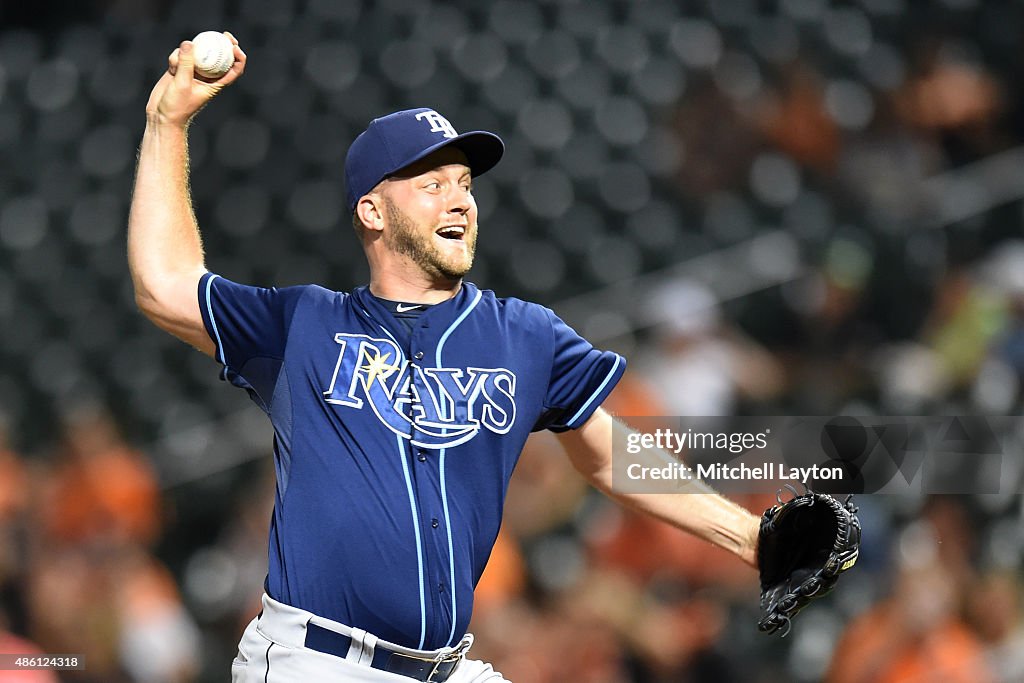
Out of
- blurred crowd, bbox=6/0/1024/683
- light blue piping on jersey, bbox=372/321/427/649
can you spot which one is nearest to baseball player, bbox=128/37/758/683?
light blue piping on jersey, bbox=372/321/427/649

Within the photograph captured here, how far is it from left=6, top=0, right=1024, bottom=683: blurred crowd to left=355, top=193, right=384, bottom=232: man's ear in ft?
7.40

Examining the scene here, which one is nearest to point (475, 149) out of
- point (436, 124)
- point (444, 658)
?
point (436, 124)

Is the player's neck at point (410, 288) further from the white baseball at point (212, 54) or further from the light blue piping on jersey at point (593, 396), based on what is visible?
the white baseball at point (212, 54)

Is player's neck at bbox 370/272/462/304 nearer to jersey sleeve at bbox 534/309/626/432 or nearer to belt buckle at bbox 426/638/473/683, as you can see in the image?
jersey sleeve at bbox 534/309/626/432

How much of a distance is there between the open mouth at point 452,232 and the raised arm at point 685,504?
430mm

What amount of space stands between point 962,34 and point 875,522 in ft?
8.56

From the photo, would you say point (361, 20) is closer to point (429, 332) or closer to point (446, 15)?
point (446, 15)

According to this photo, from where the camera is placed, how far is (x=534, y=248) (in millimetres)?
5887

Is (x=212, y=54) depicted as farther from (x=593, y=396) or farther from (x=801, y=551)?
(x=801, y=551)

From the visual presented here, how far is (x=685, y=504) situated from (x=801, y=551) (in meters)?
0.23

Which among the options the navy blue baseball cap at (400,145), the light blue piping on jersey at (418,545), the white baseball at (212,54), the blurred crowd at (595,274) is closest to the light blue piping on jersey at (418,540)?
the light blue piping on jersey at (418,545)

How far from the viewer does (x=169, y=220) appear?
228 cm

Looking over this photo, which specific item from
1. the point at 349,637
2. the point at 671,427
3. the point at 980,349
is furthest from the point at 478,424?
the point at 980,349

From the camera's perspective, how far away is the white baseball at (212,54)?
2.31 meters
